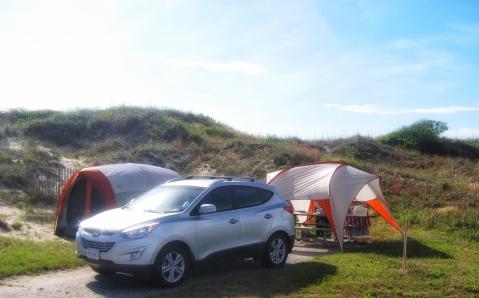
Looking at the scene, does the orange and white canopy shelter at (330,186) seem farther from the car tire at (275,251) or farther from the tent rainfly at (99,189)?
the tent rainfly at (99,189)

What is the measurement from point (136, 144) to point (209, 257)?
20746mm

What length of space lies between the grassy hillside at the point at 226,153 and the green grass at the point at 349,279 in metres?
5.66

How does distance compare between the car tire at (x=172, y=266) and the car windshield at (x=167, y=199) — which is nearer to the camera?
the car tire at (x=172, y=266)

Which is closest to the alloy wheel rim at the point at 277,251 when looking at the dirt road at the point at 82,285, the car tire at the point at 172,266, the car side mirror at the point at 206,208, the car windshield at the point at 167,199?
the dirt road at the point at 82,285

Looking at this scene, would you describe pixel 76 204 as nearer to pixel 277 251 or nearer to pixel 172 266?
pixel 277 251

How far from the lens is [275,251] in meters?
10.8

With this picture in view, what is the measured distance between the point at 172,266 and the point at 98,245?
1.25 metres

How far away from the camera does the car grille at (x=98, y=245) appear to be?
8594 mm

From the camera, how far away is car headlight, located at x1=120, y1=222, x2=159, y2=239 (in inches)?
338

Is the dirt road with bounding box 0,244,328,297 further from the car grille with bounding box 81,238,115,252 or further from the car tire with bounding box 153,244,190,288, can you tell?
the car grille with bounding box 81,238,115,252

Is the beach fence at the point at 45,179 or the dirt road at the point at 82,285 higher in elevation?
the beach fence at the point at 45,179

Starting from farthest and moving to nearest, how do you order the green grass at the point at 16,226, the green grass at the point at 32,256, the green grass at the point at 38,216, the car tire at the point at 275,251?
the green grass at the point at 38,216, the green grass at the point at 16,226, the car tire at the point at 275,251, the green grass at the point at 32,256

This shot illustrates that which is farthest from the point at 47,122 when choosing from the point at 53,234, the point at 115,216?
Result: the point at 115,216

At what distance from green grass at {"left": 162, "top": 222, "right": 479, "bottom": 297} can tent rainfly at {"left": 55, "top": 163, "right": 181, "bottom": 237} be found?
4064 mm
